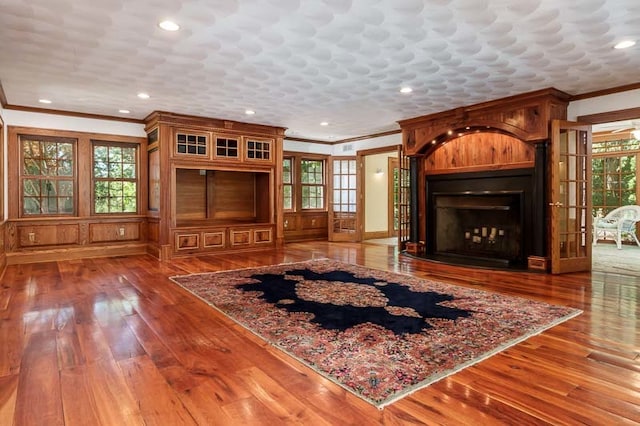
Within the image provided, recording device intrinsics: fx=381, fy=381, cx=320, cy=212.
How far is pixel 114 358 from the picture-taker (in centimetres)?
250

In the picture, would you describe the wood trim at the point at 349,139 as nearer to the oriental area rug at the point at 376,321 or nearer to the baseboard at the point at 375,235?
the baseboard at the point at 375,235

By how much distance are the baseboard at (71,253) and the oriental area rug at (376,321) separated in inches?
109

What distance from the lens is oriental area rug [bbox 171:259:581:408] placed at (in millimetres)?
2316

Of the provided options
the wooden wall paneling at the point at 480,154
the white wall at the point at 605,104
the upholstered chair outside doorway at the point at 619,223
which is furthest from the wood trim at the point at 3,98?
the upholstered chair outside doorway at the point at 619,223

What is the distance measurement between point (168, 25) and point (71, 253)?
5061mm

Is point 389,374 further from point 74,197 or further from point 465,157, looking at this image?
point 74,197

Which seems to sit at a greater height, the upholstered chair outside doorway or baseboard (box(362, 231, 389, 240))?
the upholstered chair outside doorway

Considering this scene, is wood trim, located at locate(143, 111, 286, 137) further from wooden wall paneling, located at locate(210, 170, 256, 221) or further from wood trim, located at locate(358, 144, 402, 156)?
wood trim, located at locate(358, 144, 402, 156)

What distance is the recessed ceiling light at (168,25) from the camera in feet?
10.9

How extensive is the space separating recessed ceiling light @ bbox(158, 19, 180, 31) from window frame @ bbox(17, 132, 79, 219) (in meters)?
4.43

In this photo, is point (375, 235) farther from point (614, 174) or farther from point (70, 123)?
point (70, 123)

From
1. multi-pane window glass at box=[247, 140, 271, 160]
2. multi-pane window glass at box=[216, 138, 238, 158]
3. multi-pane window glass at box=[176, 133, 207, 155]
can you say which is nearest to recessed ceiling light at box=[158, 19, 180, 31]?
multi-pane window glass at box=[176, 133, 207, 155]

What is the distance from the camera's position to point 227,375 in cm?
225

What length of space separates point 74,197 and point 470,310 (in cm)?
672
